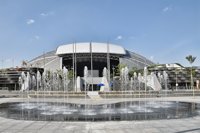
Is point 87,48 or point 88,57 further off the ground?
point 87,48

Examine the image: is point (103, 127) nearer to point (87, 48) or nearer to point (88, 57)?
point (87, 48)

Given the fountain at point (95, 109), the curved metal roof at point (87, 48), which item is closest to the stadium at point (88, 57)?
the curved metal roof at point (87, 48)

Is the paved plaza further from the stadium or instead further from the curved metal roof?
the curved metal roof

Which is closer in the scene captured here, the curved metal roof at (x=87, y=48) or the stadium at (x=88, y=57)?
the curved metal roof at (x=87, y=48)

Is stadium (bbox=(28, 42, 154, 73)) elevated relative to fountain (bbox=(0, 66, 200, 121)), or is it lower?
elevated

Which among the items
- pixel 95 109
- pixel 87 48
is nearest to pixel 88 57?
pixel 87 48

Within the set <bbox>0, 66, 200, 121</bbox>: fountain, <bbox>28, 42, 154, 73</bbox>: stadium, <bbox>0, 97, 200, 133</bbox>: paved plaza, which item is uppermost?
<bbox>28, 42, 154, 73</bbox>: stadium

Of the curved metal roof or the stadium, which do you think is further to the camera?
the stadium

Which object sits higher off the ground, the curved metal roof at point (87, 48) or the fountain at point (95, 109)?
the curved metal roof at point (87, 48)

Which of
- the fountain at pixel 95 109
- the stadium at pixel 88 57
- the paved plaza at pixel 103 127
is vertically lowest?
the fountain at pixel 95 109

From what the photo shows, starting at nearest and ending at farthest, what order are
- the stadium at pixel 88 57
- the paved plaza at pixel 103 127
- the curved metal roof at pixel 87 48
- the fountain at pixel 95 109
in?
1. the paved plaza at pixel 103 127
2. the fountain at pixel 95 109
3. the curved metal roof at pixel 87 48
4. the stadium at pixel 88 57

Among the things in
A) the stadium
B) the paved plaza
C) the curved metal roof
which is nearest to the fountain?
the paved plaza

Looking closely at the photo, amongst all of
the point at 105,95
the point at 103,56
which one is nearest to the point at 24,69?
the point at 103,56

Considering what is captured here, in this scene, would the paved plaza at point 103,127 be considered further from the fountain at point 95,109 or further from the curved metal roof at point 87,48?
the curved metal roof at point 87,48
